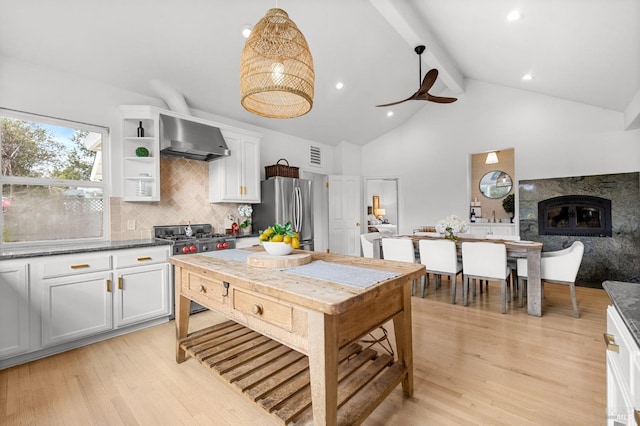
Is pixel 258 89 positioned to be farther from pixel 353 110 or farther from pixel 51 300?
pixel 353 110

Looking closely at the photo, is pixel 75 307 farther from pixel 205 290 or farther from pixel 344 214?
pixel 344 214

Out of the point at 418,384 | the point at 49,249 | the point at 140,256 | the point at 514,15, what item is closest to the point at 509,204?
the point at 514,15

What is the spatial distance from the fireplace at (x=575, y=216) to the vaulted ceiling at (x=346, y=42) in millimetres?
1424

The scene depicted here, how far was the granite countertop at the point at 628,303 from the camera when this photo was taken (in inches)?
32.5

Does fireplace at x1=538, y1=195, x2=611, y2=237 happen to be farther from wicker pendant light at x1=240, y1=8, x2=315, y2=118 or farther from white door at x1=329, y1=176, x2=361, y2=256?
wicker pendant light at x1=240, y1=8, x2=315, y2=118

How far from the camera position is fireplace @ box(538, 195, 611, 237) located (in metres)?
4.49

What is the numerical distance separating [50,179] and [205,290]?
2483mm

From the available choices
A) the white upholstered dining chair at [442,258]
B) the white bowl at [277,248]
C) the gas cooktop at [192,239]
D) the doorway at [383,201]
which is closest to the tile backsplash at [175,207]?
the gas cooktop at [192,239]

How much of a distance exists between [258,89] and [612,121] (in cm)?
560

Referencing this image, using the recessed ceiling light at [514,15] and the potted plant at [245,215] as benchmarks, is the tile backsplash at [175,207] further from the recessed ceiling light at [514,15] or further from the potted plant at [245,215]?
the recessed ceiling light at [514,15]

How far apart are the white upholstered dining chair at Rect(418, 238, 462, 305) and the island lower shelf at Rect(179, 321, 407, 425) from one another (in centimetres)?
226

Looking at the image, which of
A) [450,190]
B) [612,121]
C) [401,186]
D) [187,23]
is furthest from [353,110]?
[612,121]

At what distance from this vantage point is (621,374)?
3.17 ft

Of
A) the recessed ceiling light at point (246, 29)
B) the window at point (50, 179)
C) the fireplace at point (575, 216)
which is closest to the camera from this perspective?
the window at point (50, 179)
